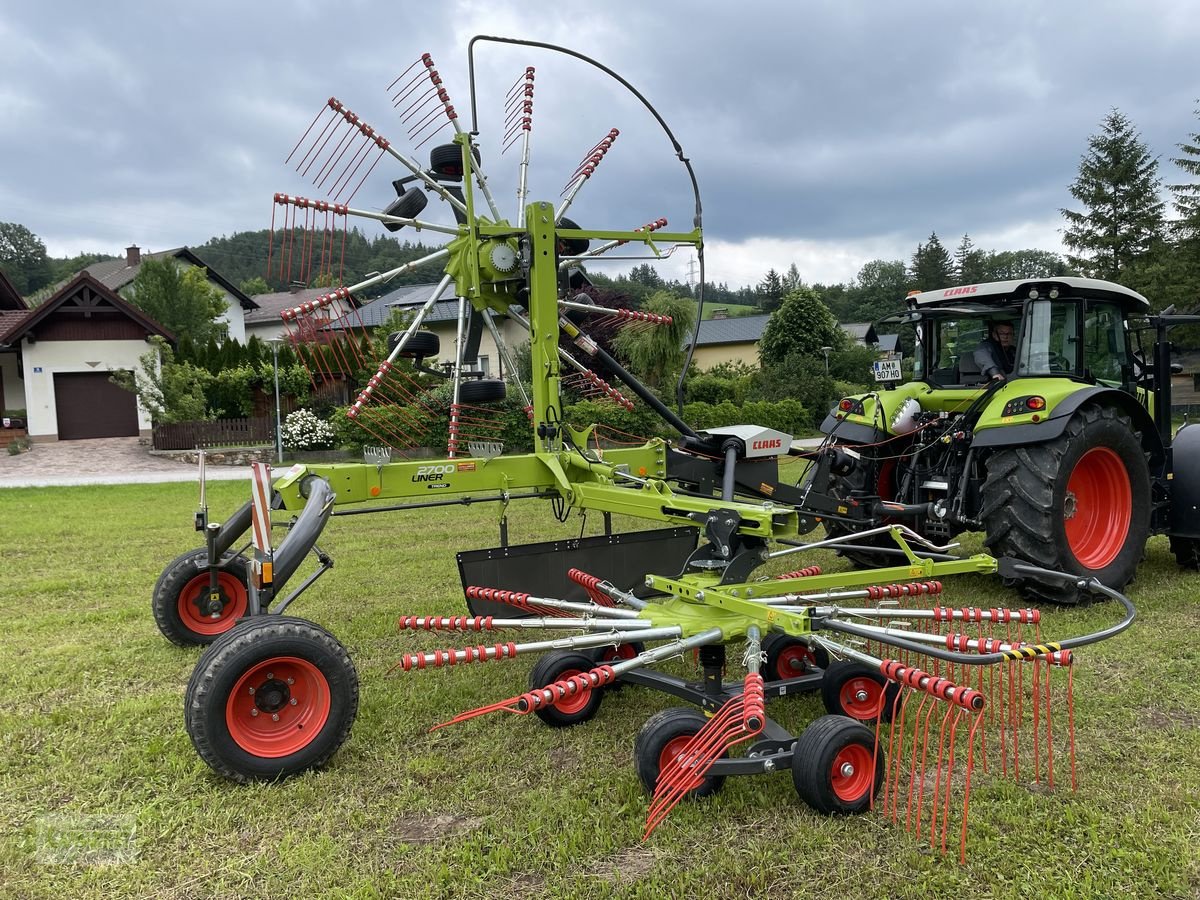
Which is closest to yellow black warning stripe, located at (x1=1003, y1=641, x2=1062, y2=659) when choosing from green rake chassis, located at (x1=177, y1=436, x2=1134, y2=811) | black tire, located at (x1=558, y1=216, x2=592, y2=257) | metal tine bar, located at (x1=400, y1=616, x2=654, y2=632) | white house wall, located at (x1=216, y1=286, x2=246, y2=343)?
green rake chassis, located at (x1=177, y1=436, x2=1134, y2=811)

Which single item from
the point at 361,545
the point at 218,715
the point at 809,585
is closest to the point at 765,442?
the point at 809,585

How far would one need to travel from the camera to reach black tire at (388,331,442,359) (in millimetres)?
4762

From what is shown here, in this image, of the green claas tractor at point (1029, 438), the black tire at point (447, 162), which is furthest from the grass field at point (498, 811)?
the black tire at point (447, 162)

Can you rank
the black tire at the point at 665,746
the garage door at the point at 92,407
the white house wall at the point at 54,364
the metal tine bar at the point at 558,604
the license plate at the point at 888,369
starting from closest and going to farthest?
the black tire at the point at 665,746
the metal tine bar at the point at 558,604
the license plate at the point at 888,369
the white house wall at the point at 54,364
the garage door at the point at 92,407

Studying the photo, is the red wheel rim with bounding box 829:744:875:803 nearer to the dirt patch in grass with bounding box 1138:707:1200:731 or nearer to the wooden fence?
the dirt patch in grass with bounding box 1138:707:1200:731

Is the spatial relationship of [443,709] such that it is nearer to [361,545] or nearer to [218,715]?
[218,715]

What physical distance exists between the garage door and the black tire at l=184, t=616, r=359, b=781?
2891cm

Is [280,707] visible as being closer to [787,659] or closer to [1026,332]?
[787,659]

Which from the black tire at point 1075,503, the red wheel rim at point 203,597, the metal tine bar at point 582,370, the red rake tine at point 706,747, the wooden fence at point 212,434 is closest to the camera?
the red rake tine at point 706,747

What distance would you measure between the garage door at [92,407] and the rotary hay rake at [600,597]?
27779 mm

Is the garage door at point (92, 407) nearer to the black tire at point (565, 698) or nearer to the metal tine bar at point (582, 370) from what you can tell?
the metal tine bar at point (582, 370)

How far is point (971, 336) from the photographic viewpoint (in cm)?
702

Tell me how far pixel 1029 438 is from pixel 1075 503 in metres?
0.95

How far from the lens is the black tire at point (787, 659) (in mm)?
4329
